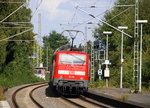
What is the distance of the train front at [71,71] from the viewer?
23.8 metres

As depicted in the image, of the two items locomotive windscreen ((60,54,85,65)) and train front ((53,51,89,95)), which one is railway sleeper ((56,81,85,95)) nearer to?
train front ((53,51,89,95))

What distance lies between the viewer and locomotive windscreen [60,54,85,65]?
24.1 metres

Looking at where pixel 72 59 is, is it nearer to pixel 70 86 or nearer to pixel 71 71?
pixel 71 71

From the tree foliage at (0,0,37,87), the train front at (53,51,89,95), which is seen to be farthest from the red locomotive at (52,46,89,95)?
the tree foliage at (0,0,37,87)

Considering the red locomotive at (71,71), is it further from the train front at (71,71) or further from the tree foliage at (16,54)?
the tree foliage at (16,54)

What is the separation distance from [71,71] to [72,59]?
2.78 feet

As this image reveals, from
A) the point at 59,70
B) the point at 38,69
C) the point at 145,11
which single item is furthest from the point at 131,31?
the point at 38,69

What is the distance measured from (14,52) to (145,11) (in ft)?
60.6

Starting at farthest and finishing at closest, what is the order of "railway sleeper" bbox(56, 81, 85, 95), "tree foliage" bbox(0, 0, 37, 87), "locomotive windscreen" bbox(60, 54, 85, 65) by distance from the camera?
"tree foliage" bbox(0, 0, 37, 87), "locomotive windscreen" bbox(60, 54, 85, 65), "railway sleeper" bbox(56, 81, 85, 95)

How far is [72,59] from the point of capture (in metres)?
24.3

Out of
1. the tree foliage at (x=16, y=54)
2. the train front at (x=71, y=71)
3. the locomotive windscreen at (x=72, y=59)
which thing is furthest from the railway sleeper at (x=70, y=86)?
the tree foliage at (x=16, y=54)

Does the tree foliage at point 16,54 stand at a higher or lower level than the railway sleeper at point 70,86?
higher

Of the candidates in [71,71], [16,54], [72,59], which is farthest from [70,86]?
[16,54]

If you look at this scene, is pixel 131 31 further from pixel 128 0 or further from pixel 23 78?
pixel 128 0
